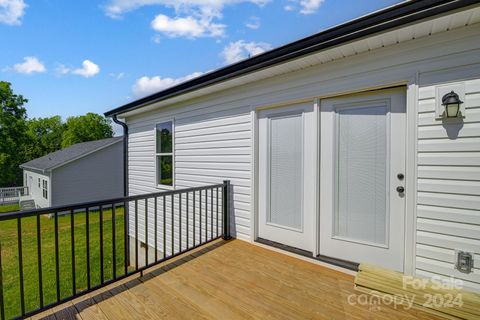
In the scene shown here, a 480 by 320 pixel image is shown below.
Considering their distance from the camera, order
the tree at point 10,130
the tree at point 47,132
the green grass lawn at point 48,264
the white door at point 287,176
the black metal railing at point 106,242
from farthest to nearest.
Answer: the tree at point 47,132, the tree at point 10,130, the green grass lawn at point 48,264, the white door at point 287,176, the black metal railing at point 106,242

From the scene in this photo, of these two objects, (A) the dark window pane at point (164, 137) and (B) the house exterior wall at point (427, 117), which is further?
(A) the dark window pane at point (164, 137)

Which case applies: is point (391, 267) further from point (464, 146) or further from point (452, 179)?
point (464, 146)

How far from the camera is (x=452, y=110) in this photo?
75.4 inches

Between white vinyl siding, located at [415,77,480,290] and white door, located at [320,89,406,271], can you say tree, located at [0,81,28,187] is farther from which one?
white vinyl siding, located at [415,77,480,290]

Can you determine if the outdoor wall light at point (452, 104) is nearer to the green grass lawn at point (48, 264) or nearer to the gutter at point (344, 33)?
the gutter at point (344, 33)

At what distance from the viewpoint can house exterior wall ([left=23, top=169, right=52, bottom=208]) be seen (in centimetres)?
1205

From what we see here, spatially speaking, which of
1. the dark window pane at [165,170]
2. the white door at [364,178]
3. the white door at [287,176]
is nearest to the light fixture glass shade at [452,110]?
the white door at [364,178]

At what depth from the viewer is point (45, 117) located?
30.0 metres

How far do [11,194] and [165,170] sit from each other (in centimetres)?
1937

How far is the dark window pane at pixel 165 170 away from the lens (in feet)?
16.3

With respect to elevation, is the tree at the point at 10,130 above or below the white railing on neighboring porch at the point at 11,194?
above

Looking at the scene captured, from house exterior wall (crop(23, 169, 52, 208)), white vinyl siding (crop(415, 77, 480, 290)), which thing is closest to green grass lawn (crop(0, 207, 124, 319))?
house exterior wall (crop(23, 169, 52, 208))

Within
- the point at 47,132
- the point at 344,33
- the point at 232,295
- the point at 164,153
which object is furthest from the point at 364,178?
the point at 47,132

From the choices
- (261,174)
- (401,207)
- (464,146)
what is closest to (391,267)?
(401,207)
